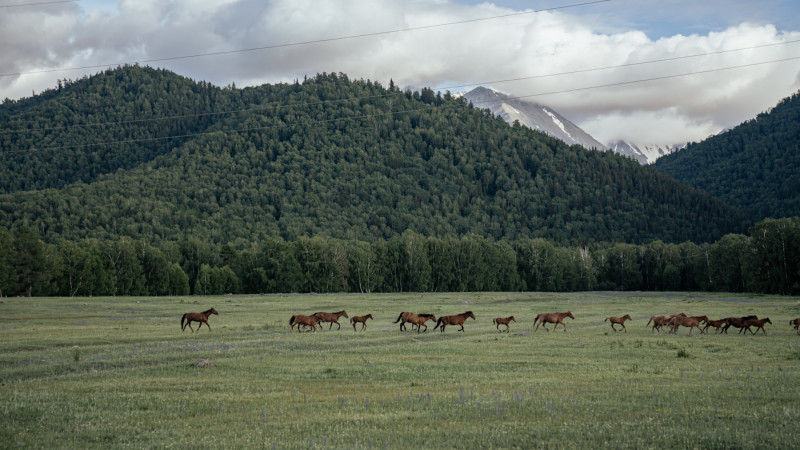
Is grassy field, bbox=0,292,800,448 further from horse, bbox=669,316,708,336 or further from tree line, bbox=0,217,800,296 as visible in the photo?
tree line, bbox=0,217,800,296

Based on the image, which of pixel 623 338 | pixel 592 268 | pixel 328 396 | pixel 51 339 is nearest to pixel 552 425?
pixel 328 396

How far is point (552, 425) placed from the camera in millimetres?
15172

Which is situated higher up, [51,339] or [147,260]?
[147,260]

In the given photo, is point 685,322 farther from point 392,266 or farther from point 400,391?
point 392,266

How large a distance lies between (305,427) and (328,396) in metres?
4.51

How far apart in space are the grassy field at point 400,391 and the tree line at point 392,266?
289 ft

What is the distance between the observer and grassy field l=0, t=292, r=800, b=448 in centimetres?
1445

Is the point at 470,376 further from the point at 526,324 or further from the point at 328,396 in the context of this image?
the point at 526,324

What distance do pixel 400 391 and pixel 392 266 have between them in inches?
5455

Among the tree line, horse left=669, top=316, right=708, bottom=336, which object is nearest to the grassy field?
horse left=669, top=316, right=708, bottom=336

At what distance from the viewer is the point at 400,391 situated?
20922 millimetres

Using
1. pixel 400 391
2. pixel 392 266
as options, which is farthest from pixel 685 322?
pixel 392 266

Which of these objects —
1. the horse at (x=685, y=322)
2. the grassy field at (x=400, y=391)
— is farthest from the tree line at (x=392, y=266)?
the grassy field at (x=400, y=391)

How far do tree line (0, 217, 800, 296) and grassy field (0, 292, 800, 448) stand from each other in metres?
88.0
